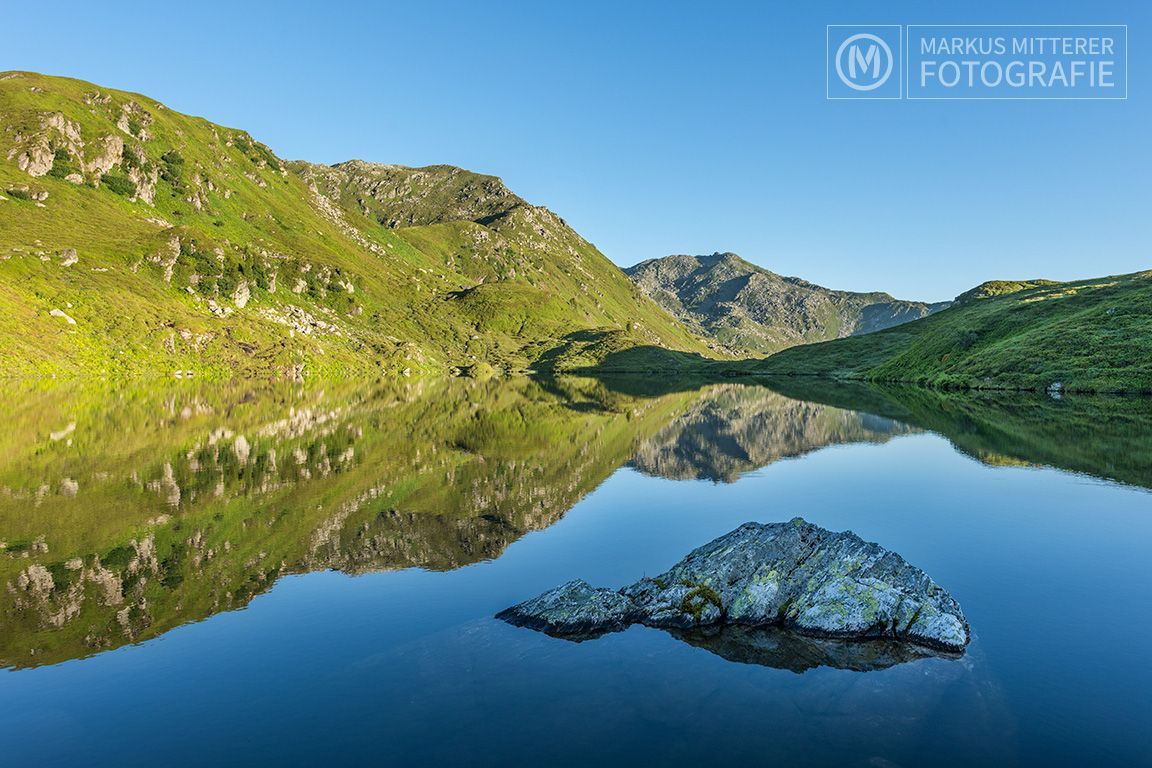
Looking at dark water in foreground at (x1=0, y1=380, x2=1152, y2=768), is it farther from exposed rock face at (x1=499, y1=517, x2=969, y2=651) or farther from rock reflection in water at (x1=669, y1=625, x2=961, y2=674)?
exposed rock face at (x1=499, y1=517, x2=969, y2=651)

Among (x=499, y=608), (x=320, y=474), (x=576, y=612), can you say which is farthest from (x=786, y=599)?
(x=320, y=474)

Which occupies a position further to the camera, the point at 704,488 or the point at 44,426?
the point at 44,426

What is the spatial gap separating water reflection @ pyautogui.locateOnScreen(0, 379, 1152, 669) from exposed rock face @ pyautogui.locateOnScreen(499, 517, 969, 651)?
184 cm

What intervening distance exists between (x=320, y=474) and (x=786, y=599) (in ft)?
152

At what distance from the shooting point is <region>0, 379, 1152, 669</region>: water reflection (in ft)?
98.2

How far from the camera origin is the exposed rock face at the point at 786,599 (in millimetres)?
25391

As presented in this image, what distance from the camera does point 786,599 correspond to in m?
27.7

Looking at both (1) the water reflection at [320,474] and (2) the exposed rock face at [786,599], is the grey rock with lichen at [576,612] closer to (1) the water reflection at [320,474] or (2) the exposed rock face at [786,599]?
(2) the exposed rock face at [786,599]

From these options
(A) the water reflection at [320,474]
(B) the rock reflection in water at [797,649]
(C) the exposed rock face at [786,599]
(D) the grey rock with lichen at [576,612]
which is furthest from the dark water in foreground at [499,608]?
(C) the exposed rock face at [786,599]

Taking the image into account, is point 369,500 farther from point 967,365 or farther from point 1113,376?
point 967,365

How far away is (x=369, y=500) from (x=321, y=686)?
29.5m

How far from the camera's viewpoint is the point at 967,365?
625ft

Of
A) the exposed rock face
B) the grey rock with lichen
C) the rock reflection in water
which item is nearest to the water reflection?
the rock reflection in water

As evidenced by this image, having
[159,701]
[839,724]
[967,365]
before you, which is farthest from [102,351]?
[967,365]
